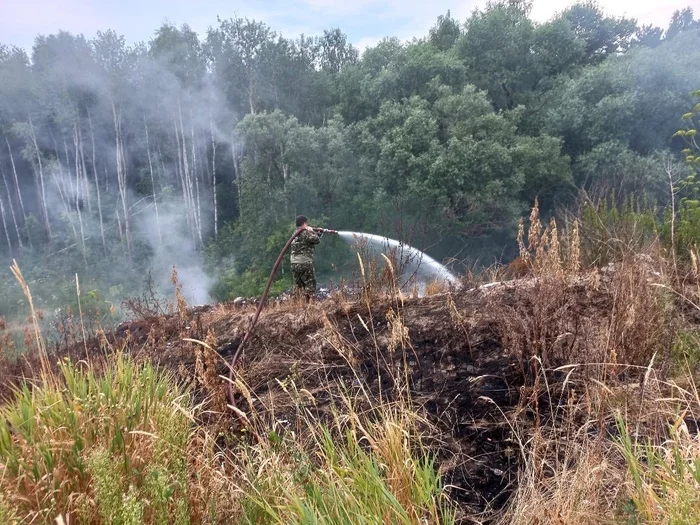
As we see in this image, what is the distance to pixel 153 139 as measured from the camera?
75.6 feet

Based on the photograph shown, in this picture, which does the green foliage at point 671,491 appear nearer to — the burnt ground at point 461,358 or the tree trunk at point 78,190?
the burnt ground at point 461,358

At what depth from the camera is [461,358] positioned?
121 inches

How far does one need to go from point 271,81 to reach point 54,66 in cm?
924

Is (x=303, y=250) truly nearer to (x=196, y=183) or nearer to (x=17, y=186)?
(x=196, y=183)

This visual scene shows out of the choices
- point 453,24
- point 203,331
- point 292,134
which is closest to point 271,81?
point 292,134

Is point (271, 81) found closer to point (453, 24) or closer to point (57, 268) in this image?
point (453, 24)

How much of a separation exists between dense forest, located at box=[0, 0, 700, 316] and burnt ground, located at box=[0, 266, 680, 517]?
6.57 m

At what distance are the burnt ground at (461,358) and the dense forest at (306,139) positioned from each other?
6.57 m

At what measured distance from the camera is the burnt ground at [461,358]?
2273 millimetres

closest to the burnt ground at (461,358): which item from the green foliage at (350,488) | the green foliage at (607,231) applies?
the green foliage at (350,488)

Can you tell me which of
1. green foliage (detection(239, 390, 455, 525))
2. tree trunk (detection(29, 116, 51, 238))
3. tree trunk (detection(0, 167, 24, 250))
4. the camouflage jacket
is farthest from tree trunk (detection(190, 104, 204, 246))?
green foliage (detection(239, 390, 455, 525))

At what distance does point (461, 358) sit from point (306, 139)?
14.1m

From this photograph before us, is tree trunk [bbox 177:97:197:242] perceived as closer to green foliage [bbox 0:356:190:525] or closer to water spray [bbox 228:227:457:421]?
water spray [bbox 228:227:457:421]

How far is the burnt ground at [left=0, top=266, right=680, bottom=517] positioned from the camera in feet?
7.46
